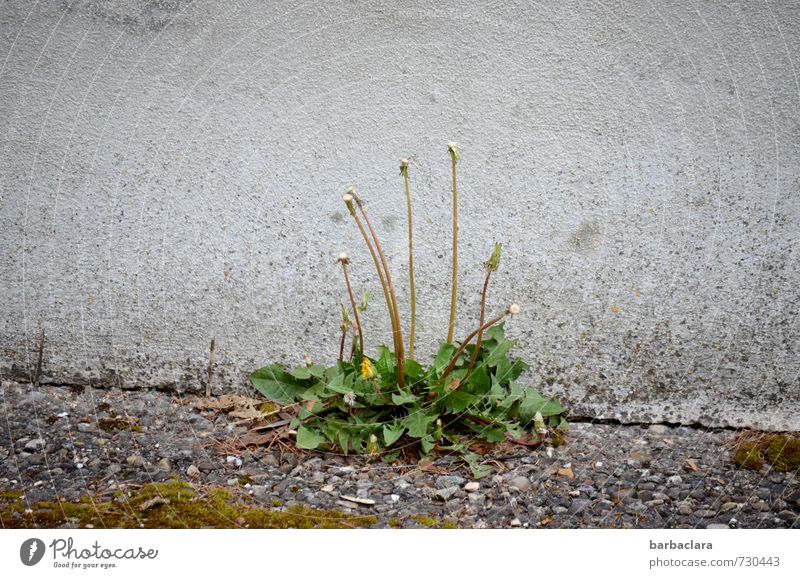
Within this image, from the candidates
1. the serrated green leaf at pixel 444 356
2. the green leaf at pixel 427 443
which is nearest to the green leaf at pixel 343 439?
the green leaf at pixel 427 443

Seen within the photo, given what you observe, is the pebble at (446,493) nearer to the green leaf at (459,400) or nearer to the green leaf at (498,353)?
the green leaf at (459,400)

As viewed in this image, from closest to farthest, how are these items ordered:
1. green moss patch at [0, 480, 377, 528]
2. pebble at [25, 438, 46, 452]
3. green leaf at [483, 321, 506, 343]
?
green moss patch at [0, 480, 377, 528] → pebble at [25, 438, 46, 452] → green leaf at [483, 321, 506, 343]

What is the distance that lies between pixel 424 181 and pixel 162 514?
4.42 ft

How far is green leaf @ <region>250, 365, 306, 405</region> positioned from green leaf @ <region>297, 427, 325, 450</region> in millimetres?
219

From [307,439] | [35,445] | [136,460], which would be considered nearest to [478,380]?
[307,439]

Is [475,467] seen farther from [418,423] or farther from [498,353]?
[498,353]

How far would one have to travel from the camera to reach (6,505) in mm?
1911

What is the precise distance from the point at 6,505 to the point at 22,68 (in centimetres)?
154

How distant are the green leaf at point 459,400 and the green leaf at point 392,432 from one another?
0.52 feet

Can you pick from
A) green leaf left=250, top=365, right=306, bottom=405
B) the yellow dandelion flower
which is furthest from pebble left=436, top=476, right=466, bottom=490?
green leaf left=250, top=365, right=306, bottom=405

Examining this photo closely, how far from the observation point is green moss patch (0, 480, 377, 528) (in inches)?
72.4

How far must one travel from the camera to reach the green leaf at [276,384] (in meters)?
2.38

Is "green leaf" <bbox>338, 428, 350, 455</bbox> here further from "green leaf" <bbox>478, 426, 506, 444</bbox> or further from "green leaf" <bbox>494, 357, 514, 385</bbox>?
"green leaf" <bbox>494, 357, 514, 385</bbox>
